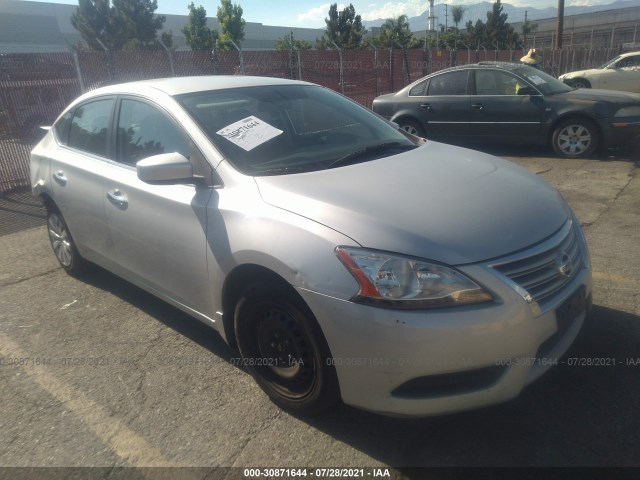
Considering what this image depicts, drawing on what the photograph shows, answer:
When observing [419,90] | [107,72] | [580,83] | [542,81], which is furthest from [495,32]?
[107,72]

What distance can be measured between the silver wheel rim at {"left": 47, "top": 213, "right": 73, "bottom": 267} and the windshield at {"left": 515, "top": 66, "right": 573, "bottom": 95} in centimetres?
755

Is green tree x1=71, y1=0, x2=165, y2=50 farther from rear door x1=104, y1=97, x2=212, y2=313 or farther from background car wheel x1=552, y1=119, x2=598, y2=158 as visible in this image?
rear door x1=104, y1=97, x2=212, y2=313

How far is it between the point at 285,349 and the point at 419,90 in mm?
8145

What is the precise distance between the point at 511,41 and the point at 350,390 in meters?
51.5

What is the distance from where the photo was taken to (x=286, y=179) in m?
Result: 2.66

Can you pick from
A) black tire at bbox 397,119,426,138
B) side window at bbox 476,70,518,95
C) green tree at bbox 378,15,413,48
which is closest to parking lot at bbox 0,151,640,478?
side window at bbox 476,70,518,95

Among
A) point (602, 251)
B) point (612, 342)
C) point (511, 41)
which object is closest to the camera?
point (612, 342)

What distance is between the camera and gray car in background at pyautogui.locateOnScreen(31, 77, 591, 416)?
208cm

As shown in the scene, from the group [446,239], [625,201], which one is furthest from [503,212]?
[625,201]

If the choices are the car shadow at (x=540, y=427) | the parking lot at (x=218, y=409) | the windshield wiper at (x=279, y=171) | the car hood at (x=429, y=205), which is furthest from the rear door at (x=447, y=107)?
the windshield wiper at (x=279, y=171)

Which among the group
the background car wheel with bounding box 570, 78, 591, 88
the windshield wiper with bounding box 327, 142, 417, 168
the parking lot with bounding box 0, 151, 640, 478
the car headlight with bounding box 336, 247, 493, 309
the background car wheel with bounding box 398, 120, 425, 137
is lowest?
the parking lot with bounding box 0, 151, 640, 478

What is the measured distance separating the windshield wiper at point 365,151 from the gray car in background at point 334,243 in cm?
2

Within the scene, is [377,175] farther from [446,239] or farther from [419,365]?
[419,365]

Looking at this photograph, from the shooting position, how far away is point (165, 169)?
2.69m
